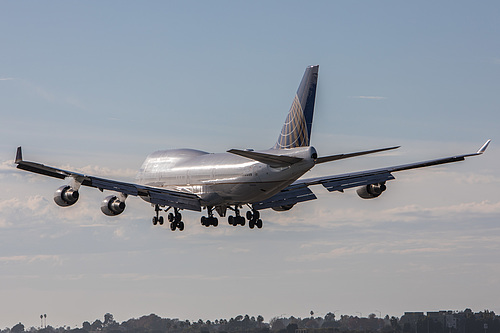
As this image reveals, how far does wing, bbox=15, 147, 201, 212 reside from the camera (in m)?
57.0

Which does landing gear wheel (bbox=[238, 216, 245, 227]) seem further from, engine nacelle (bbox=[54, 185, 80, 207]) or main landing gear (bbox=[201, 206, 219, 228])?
engine nacelle (bbox=[54, 185, 80, 207])

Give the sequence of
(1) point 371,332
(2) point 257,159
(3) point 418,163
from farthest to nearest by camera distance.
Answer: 1. (1) point 371,332
2. (3) point 418,163
3. (2) point 257,159

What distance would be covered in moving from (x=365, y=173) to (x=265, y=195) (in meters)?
8.70

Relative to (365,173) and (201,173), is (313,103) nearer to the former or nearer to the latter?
(365,173)

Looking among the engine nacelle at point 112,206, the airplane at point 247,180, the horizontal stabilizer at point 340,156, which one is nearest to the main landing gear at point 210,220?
the airplane at point 247,180

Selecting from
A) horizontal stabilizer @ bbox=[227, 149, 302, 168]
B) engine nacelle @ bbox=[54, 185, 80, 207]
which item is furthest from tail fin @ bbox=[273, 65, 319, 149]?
engine nacelle @ bbox=[54, 185, 80, 207]

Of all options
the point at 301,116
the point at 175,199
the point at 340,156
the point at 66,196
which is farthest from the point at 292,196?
the point at 66,196

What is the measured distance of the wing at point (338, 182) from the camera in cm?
6594

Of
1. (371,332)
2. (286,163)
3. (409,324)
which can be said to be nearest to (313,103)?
(286,163)

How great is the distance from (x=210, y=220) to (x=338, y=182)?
12.1 m

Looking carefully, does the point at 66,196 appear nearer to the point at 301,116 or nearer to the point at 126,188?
the point at 126,188

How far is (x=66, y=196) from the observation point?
2489 inches

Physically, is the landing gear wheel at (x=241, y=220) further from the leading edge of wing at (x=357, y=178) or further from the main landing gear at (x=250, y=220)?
the leading edge of wing at (x=357, y=178)

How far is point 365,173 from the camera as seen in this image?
68.4 m
